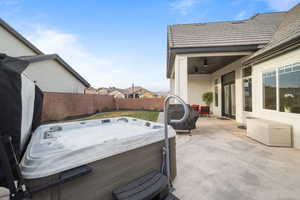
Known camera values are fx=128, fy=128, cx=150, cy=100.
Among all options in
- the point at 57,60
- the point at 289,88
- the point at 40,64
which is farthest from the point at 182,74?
the point at 57,60

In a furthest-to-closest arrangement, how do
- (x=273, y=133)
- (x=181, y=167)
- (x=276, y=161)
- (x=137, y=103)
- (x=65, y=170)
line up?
(x=137, y=103) < (x=273, y=133) < (x=276, y=161) < (x=181, y=167) < (x=65, y=170)

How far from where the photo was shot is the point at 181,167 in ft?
7.81

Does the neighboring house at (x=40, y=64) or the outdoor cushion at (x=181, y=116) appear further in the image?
the neighboring house at (x=40, y=64)

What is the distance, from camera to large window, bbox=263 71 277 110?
159 inches

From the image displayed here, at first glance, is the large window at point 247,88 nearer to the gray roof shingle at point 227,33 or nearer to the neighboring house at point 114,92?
the gray roof shingle at point 227,33

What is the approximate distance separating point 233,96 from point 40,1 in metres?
9.89

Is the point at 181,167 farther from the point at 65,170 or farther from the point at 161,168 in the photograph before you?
the point at 65,170

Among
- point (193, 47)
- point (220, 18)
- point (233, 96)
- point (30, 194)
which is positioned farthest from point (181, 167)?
point (220, 18)

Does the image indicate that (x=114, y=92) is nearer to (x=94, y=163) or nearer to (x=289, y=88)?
(x=289, y=88)

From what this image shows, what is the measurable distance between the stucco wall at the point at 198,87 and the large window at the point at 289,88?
640cm

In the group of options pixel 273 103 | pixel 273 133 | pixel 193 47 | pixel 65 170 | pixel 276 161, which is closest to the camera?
pixel 65 170

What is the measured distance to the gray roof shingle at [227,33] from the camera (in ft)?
16.5

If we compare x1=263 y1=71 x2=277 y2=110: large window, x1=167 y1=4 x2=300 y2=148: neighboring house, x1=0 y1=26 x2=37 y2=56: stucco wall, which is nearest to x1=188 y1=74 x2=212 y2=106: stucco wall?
x1=167 y1=4 x2=300 y2=148: neighboring house

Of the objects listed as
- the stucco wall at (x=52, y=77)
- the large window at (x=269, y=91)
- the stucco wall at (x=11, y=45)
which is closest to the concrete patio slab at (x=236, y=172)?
the large window at (x=269, y=91)
